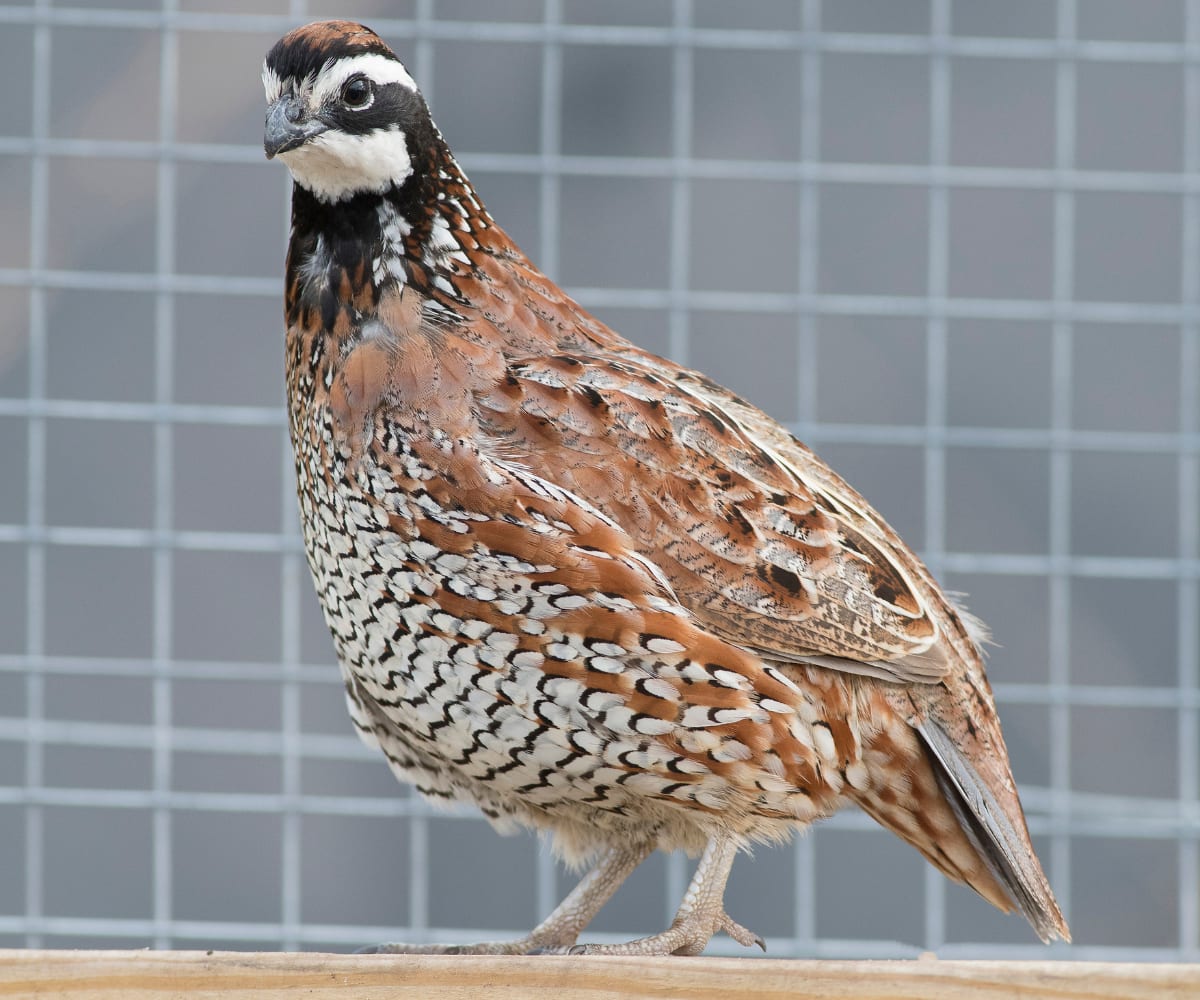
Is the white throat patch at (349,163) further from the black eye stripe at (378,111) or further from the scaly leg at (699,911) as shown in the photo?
the scaly leg at (699,911)

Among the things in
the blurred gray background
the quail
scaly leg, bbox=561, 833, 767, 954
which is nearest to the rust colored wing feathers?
the quail

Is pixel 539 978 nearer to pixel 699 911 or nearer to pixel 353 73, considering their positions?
pixel 699 911

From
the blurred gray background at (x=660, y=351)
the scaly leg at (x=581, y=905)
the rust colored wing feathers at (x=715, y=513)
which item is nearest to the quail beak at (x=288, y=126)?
the rust colored wing feathers at (x=715, y=513)

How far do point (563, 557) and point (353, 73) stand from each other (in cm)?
72

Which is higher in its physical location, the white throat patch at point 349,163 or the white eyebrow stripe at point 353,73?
the white eyebrow stripe at point 353,73

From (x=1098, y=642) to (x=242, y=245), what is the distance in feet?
8.37

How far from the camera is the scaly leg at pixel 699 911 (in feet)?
6.73

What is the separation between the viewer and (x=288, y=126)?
1.96m

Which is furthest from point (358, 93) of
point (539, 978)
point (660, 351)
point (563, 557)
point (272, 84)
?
point (660, 351)

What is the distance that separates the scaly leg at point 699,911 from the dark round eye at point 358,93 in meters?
1.11

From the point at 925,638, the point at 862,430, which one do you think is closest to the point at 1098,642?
the point at 862,430

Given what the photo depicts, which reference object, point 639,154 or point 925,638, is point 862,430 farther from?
point 925,638

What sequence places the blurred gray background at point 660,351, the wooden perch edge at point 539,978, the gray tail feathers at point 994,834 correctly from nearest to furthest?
the wooden perch edge at point 539,978 → the gray tail feathers at point 994,834 → the blurred gray background at point 660,351

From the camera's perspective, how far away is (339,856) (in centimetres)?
427
